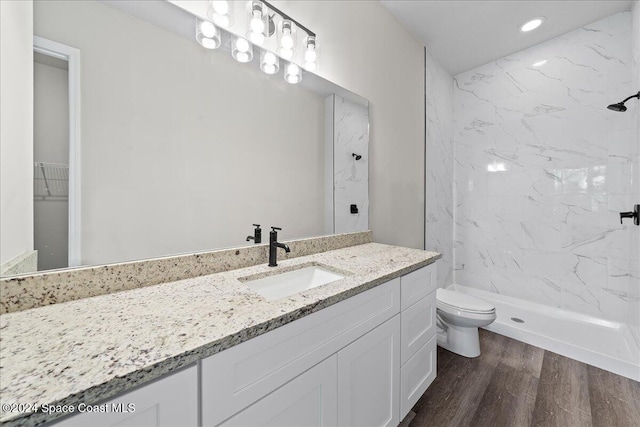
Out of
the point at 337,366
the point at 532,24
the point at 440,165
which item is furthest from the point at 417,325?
the point at 532,24

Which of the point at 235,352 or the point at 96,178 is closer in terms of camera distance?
the point at 235,352

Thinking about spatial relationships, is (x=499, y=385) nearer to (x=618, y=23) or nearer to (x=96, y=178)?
(x=96, y=178)

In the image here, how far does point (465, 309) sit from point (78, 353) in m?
2.11

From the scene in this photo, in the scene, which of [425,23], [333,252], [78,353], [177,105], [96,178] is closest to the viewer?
[78,353]

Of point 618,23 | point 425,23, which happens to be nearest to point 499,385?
point 425,23

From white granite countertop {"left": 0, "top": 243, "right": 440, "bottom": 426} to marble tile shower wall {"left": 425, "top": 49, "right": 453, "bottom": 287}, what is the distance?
200cm

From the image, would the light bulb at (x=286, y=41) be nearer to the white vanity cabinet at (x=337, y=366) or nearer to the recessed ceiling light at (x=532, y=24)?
the white vanity cabinet at (x=337, y=366)

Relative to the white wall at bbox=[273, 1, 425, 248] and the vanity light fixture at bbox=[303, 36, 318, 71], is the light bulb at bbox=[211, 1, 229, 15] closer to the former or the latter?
the white wall at bbox=[273, 1, 425, 248]

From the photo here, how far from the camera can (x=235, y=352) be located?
63 centimetres

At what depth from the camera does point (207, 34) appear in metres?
1.11

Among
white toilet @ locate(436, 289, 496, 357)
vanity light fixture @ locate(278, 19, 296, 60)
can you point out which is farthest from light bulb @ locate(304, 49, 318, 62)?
white toilet @ locate(436, 289, 496, 357)

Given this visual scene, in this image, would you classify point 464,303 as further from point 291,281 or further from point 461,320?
point 291,281

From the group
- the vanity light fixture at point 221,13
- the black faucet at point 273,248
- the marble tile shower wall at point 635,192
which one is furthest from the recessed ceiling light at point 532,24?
the black faucet at point 273,248

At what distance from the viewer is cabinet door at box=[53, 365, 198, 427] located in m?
0.46
